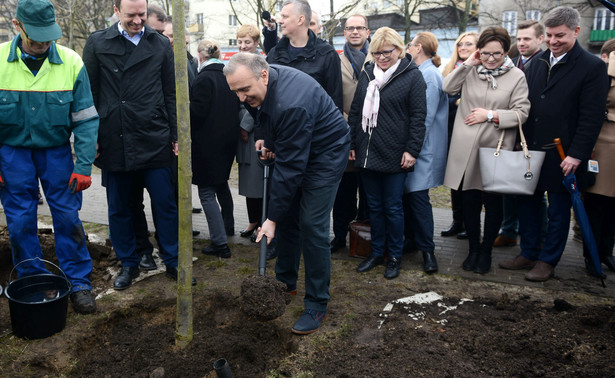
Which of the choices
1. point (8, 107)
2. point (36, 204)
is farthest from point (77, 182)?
point (8, 107)

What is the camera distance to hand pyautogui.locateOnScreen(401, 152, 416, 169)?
4.75 meters

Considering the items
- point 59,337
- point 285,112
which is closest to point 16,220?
point 59,337

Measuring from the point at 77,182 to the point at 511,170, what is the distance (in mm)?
3636

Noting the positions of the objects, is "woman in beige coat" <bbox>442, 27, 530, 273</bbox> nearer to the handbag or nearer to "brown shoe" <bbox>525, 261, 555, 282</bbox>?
the handbag

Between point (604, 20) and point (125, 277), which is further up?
point (604, 20)

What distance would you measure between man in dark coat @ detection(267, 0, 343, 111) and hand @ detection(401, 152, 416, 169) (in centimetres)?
90

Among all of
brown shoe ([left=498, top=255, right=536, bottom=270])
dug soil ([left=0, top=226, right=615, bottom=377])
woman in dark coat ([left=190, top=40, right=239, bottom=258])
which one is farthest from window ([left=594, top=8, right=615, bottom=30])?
dug soil ([left=0, top=226, right=615, bottom=377])

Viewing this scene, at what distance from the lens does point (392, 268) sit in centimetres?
491

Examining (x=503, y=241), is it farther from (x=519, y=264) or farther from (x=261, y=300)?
(x=261, y=300)

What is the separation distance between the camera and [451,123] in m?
5.74

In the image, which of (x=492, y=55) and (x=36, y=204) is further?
(x=492, y=55)

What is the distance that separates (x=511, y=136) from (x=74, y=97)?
148 inches

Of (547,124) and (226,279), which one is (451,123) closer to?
(547,124)

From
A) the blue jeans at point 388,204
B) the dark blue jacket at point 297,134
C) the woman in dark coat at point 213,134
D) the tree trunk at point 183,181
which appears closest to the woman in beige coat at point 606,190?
the blue jeans at point 388,204
